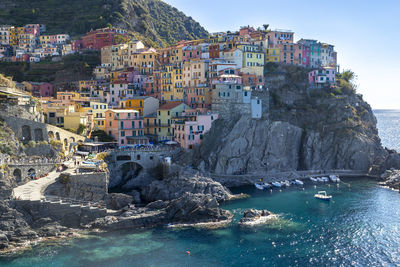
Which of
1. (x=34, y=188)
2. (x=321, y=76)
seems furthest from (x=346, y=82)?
(x=34, y=188)

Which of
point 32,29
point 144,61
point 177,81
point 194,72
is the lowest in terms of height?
point 177,81

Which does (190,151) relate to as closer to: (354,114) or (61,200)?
(61,200)

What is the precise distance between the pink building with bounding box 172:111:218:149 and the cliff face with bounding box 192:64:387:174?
1.64 metres

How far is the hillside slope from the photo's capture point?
446ft

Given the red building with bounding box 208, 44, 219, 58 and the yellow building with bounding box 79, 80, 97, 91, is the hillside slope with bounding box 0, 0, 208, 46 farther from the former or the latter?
the red building with bounding box 208, 44, 219, 58

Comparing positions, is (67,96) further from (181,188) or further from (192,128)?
(181,188)

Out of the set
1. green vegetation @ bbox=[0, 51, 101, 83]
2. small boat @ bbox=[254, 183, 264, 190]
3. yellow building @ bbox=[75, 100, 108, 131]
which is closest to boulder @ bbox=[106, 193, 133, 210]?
yellow building @ bbox=[75, 100, 108, 131]

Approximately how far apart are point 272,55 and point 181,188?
50.6m

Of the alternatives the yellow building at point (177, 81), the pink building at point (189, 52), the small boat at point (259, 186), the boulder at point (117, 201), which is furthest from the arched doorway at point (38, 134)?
the pink building at point (189, 52)

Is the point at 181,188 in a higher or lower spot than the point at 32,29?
lower

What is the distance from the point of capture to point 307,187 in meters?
77.8

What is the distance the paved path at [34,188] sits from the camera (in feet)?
166

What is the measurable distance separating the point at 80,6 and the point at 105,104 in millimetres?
74893

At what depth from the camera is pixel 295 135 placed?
89.1 meters
